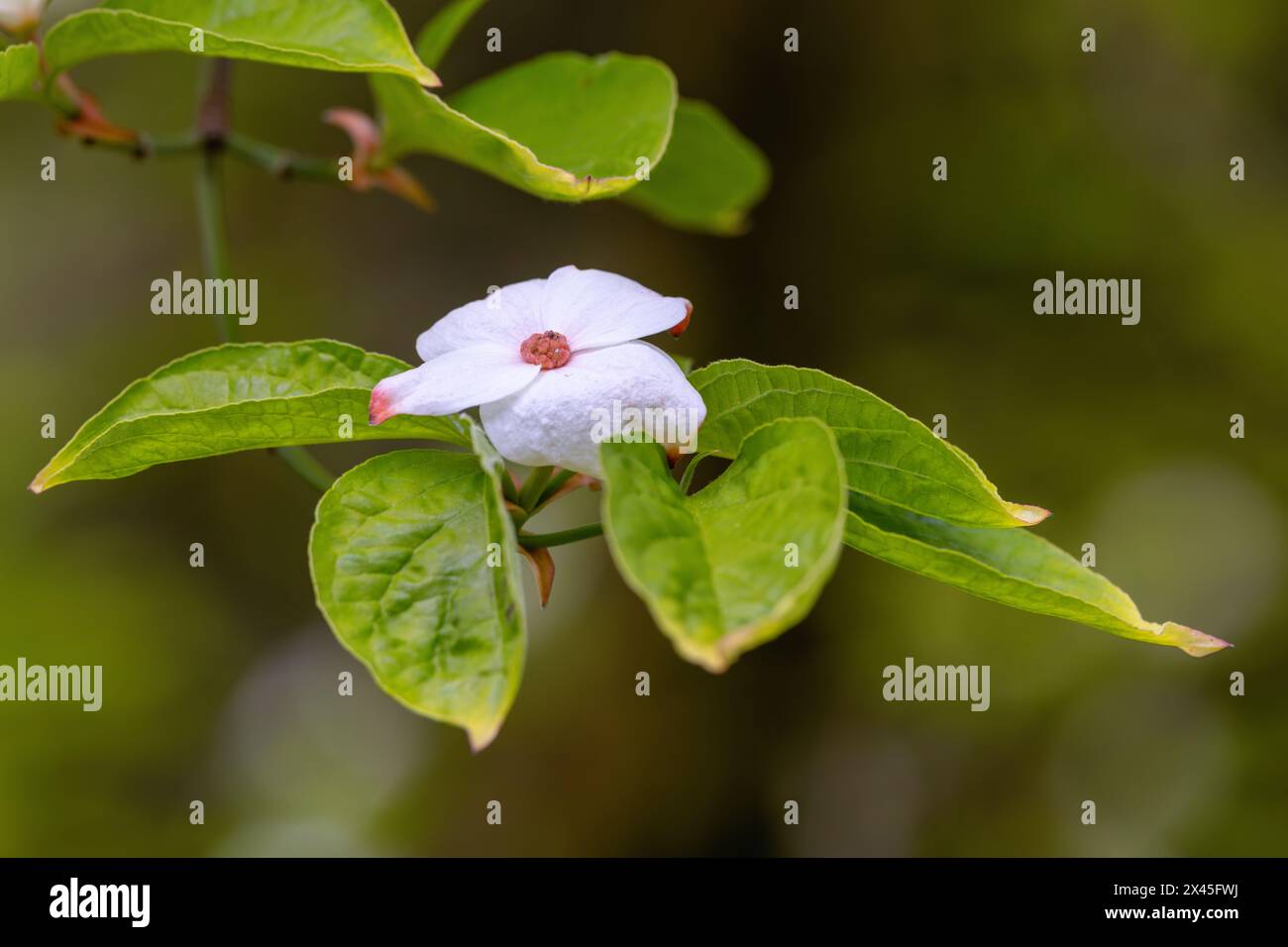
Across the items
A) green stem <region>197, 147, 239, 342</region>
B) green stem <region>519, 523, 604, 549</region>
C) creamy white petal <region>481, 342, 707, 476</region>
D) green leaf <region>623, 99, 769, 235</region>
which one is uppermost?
green leaf <region>623, 99, 769, 235</region>

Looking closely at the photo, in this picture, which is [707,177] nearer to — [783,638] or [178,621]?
[783,638]

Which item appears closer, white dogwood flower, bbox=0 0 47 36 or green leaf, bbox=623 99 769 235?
white dogwood flower, bbox=0 0 47 36

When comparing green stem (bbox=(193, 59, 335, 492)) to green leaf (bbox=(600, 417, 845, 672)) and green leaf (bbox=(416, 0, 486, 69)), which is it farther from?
green leaf (bbox=(600, 417, 845, 672))

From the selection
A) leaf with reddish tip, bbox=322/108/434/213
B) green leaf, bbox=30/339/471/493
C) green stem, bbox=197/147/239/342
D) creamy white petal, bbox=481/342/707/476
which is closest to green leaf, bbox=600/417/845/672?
creamy white petal, bbox=481/342/707/476

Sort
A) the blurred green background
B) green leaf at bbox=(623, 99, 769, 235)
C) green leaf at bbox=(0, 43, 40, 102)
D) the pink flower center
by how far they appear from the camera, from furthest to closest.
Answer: the blurred green background, green leaf at bbox=(623, 99, 769, 235), green leaf at bbox=(0, 43, 40, 102), the pink flower center

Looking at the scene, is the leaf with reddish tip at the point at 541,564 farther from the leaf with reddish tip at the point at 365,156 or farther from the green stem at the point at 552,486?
the leaf with reddish tip at the point at 365,156

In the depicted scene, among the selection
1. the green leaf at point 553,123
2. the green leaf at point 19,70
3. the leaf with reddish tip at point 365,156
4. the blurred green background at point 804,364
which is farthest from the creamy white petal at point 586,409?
the blurred green background at point 804,364
